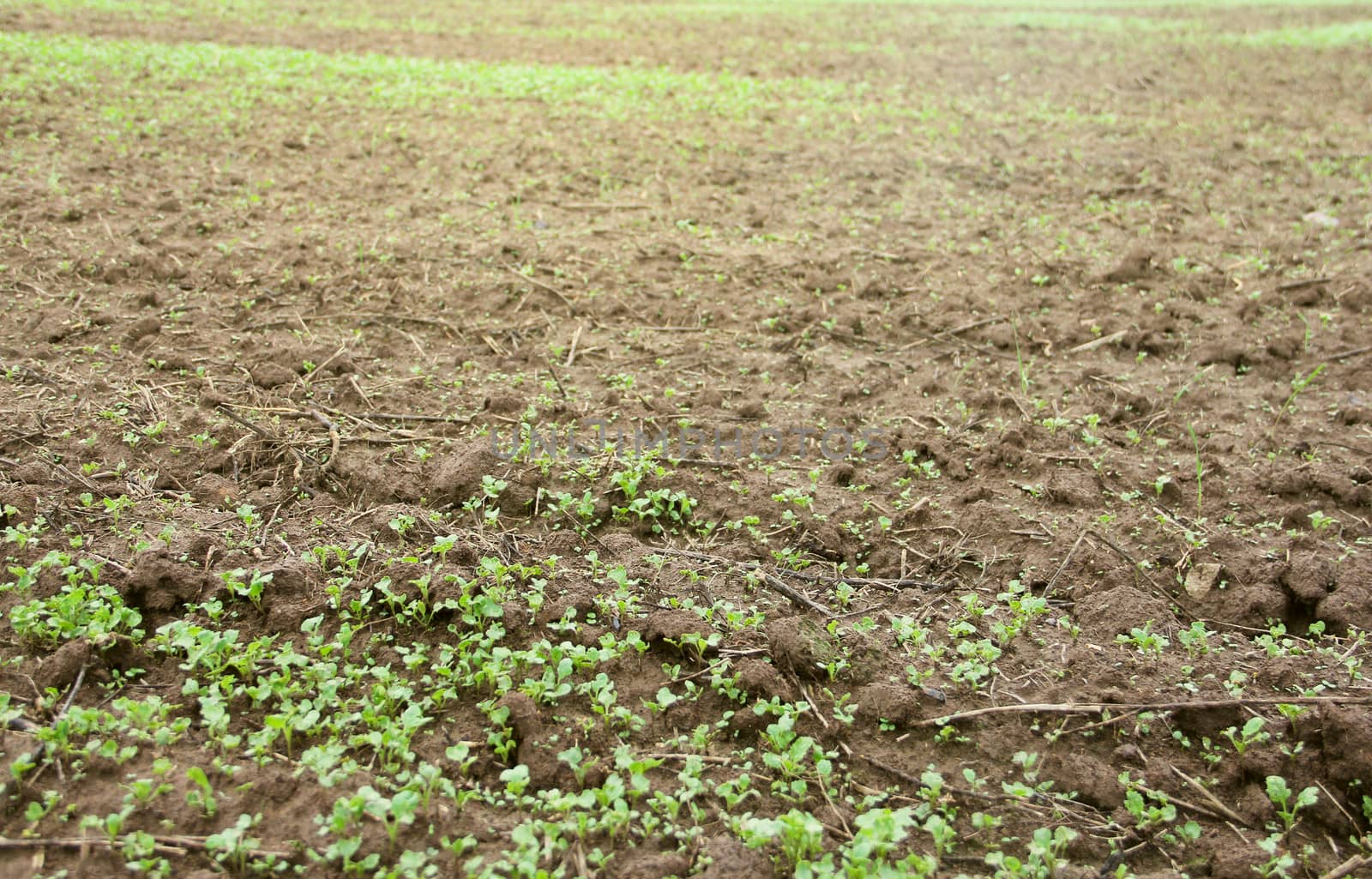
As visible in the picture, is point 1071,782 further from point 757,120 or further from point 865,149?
point 757,120

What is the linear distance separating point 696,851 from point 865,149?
22.8 feet

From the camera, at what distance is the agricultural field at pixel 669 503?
Result: 2.56 meters

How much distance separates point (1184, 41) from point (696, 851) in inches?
580

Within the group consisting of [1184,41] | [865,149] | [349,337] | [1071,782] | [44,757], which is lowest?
[1071,782]

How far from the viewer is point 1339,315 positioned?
5.49 meters

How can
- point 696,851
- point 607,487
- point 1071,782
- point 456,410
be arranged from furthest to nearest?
point 456,410 < point 607,487 < point 1071,782 < point 696,851

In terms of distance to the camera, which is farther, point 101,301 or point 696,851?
point 101,301

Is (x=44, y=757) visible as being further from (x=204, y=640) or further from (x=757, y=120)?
(x=757, y=120)

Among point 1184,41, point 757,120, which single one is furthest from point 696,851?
point 1184,41

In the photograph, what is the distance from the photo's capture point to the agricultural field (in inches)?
101

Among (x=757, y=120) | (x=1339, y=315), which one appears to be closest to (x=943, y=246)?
(x=1339, y=315)

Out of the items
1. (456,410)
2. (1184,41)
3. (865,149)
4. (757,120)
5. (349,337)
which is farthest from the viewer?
(1184,41)

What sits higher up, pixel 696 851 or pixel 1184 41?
Answer: pixel 1184 41

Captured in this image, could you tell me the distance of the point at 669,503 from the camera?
3834mm
